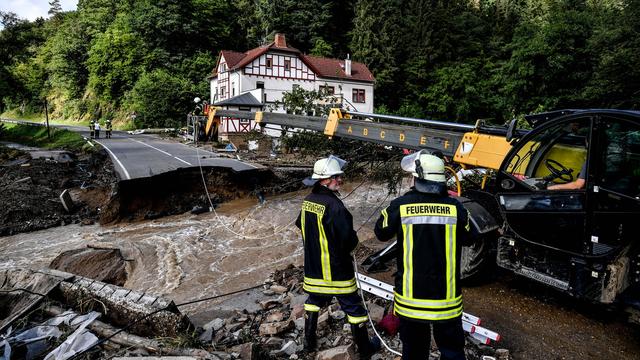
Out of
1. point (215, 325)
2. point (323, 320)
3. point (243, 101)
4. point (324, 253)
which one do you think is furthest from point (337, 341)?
point (243, 101)

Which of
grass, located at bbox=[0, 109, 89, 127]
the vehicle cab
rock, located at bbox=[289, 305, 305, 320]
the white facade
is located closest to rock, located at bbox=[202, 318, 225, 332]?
rock, located at bbox=[289, 305, 305, 320]

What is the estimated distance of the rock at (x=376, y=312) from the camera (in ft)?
14.6

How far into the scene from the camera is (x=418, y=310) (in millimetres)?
2951

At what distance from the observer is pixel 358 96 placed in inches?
1438

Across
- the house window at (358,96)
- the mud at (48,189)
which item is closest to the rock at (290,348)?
the mud at (48,189)

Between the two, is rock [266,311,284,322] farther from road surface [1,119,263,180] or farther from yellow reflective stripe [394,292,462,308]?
road surface [1,119,263,180]

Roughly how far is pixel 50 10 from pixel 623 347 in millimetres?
89945

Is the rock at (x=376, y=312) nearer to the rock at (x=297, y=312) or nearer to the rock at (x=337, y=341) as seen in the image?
the rock at (x=337, y=341)

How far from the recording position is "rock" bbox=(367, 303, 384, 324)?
4438mm

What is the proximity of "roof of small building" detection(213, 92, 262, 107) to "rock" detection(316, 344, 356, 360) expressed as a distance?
952 inches

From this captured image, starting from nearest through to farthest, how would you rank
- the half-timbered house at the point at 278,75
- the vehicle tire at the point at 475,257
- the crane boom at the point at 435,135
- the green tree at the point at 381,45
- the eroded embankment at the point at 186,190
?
the vehicle tire at the point at 475,257 → the crane boom at the point at 435,135 → the eroded embankment at the point at 186,190 → the half-timbered house at the point at 278,75 → the green tree at the point at 381,45

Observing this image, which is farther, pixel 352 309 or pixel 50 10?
pixel 50 10

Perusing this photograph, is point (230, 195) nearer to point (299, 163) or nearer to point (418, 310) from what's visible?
point (299, 163)

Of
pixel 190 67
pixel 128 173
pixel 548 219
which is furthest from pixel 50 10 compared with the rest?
pixel 548 219
